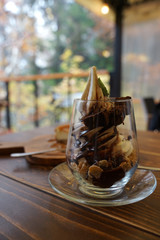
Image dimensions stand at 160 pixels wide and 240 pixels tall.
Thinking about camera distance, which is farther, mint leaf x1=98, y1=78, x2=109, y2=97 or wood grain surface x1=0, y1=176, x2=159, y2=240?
mint leaf x1=98, y1=78, x2=109, y2=97

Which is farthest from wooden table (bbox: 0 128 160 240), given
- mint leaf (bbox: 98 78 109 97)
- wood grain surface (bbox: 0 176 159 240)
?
mint leaf (bbox: 98 78 109 97)

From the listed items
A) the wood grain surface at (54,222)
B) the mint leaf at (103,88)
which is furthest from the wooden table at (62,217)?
the mint leaf at (103,88)

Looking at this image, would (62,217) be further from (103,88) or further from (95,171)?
(103,88)

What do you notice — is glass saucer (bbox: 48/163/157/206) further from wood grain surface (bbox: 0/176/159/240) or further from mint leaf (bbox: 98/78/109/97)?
mint leaf (bbox: 98/78/109/97)

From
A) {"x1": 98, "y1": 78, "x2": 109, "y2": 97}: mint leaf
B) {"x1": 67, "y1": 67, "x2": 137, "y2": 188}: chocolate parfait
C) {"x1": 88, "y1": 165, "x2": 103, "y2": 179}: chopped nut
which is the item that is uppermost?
{"x1": 98, "y1": 78, "x2": 109, "y2": 97}: mint leaf

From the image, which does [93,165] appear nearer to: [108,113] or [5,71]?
[108,113]

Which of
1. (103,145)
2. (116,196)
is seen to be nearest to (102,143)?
(103,145)

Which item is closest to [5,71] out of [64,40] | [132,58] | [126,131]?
[64,40]
